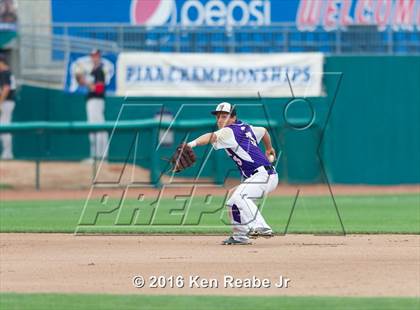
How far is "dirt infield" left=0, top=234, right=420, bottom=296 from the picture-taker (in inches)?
412

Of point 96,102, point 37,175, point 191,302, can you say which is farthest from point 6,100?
point 191,302

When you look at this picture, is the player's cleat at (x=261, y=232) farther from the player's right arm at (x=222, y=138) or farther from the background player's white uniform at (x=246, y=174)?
the player's right arm at (x=222, y=138)

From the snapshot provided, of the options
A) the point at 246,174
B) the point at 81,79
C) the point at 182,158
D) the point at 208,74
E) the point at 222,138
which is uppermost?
the point at 222,138

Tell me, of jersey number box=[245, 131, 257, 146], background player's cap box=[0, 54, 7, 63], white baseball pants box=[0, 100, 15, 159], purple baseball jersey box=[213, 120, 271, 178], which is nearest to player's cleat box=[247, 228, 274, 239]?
purple baseball jersey box=[213, 120, 271, 178]

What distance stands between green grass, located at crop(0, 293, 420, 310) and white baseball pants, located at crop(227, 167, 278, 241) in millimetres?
4118

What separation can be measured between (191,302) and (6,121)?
61.6 ft

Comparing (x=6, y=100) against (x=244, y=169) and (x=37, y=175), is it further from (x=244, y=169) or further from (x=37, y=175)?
(x=244, y=169)

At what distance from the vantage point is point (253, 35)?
28906 mm

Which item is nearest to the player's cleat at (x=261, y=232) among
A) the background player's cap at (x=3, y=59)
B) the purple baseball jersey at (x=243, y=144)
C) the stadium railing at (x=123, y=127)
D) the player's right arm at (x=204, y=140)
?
the purple baseball jersey at (x=243, y=144)

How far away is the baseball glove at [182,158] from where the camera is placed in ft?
46.0

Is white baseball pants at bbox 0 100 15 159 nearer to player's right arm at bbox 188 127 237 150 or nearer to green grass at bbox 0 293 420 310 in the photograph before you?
player's right arm at bbox 188 127 237 150

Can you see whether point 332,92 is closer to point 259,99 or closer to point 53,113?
point 259,99

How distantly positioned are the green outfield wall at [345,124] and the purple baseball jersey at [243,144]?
1312 centimetres

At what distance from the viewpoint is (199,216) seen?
19.4m
